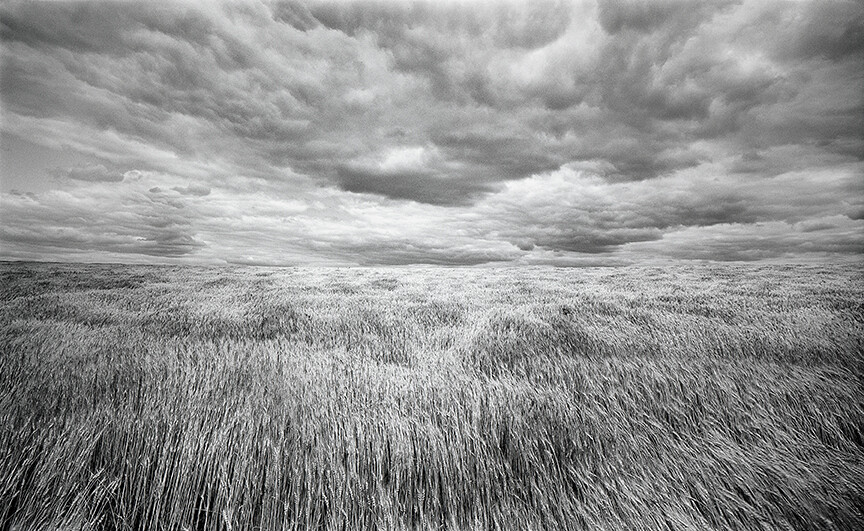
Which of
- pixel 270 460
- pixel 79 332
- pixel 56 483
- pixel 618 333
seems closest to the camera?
pixel 56 483

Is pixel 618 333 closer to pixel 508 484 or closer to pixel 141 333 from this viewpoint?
pixel 508 484

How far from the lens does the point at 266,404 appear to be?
136 inches

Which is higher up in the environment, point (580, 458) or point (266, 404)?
point (266, 404)

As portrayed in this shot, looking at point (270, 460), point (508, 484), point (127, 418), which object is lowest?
point (508, 484)

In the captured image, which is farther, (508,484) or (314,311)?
(314,311)

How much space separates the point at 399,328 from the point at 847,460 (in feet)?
22.0

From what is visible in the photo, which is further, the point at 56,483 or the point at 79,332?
the point at 79,332

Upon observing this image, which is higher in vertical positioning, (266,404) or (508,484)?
(266,404)

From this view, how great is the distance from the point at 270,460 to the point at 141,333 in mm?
5769

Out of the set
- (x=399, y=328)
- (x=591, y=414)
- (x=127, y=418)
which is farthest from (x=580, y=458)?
(x=399, y=328)

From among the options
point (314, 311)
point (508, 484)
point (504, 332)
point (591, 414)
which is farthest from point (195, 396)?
point (314, 311)

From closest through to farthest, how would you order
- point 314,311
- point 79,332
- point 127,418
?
point 127,418
point 79,332
point 314,311

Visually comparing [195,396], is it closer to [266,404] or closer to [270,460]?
[266,404]

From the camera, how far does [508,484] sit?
284cm
